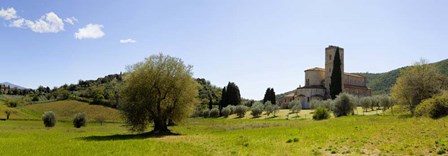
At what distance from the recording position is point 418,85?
62.7 meters

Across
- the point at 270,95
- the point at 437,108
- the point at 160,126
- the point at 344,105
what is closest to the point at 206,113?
the point at 270,95

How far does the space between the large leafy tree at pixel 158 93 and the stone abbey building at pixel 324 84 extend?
3489 inches

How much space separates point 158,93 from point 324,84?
10544 cm

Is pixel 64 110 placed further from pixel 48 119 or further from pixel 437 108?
pixel 437 108

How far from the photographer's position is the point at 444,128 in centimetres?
2894

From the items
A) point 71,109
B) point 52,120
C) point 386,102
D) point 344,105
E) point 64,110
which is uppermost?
point 386,102

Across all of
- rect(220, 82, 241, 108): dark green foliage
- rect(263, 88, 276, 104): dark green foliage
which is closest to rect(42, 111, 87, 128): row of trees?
rect(220, 82, 241, 108): dark green foliage

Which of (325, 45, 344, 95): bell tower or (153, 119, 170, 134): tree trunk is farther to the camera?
(325, 45, 344, 95): bell tower

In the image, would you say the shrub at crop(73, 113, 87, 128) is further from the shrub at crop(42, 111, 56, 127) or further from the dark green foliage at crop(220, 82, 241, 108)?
the dark green foliage at crop(220, 82, 241, 108)

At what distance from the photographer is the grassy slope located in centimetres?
12739

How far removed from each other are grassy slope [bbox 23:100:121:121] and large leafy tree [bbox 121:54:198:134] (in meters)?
76.5

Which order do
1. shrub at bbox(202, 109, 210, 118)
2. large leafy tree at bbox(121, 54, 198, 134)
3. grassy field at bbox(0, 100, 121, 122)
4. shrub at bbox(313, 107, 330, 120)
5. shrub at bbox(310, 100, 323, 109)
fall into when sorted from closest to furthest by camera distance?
1. large leafy tree at bbox(121, 54, 198, 134)
2. shrub at bbox(313, 107, 330, 120)
3. shrub at bbox(310, 100, 323, 109)
4. grassy field at bbox(0, 100, 121, 122)
5. shrub at bbox(202, 109, 210, 118)

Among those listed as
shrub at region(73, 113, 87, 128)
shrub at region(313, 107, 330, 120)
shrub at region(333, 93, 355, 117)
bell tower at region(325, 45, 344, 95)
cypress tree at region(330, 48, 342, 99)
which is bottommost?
shrub at region(73, 113, 87, 128)

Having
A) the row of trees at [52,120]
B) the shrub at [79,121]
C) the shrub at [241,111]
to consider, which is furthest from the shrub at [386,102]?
the row of trees at [52,120]
